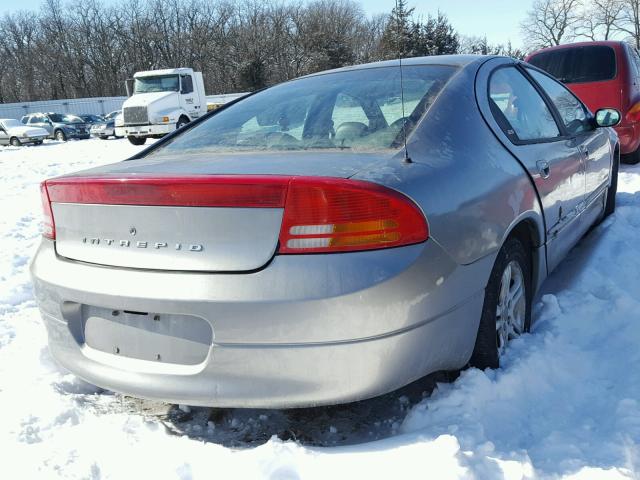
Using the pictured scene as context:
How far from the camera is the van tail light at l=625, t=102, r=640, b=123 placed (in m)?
7.16

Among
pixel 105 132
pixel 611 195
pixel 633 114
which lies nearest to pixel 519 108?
pixel 611 195

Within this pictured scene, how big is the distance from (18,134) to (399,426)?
2935 centimetres

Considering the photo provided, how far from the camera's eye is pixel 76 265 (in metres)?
2.03

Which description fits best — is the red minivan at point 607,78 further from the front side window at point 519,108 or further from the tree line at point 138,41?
the tree line at point 138,41

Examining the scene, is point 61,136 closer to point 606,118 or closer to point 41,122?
point 41,122

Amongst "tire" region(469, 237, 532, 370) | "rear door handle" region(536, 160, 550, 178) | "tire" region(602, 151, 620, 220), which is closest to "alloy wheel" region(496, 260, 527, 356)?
"tire" region(469, 237, 532, 370)

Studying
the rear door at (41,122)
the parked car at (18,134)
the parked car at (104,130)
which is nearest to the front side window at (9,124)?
the parked car at (18,134)

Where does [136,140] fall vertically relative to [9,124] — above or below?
below

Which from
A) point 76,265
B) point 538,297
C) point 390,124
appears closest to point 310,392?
point 76,265

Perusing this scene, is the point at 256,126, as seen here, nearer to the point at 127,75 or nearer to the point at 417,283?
the point at 417,283

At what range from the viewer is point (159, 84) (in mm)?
21031

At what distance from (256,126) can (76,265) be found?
105 cm

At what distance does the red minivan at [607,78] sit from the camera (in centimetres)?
720

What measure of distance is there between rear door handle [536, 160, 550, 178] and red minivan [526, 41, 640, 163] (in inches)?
206
